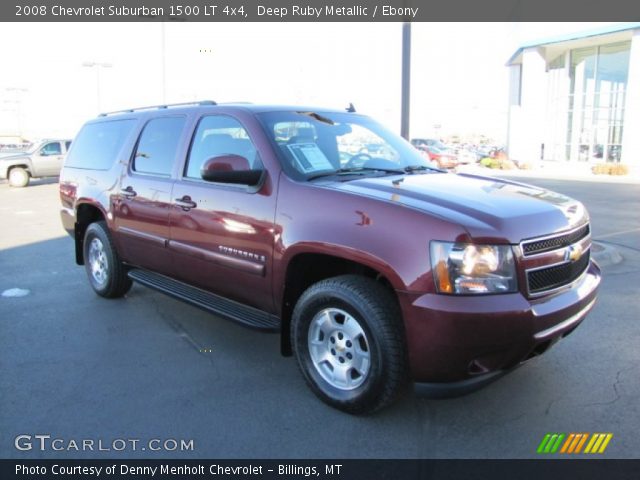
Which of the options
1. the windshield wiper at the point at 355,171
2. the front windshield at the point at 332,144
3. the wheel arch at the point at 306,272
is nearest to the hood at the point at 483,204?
the windshield wiper at the point at 355,171

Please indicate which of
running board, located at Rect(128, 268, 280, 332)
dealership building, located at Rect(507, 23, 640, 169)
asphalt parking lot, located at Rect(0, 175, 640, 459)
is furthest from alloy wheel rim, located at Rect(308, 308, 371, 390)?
dealership building, located at Rect(507, 23, 640, 169)

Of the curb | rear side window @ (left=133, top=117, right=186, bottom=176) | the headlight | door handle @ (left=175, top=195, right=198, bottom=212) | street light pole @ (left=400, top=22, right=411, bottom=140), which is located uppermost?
street light pole @ (left=400, top=22, right=411, bottom=140)

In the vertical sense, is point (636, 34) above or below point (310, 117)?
above

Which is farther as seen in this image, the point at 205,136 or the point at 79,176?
the point at 79,176

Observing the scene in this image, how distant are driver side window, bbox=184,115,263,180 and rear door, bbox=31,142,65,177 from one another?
66.9 feet

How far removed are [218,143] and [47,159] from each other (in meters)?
21.0

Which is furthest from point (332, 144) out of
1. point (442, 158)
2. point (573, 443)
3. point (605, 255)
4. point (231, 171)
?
point (442, 158)

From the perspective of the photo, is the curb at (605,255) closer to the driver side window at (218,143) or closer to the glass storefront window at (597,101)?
the driver side window at (218,143)

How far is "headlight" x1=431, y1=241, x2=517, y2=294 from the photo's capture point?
2.79 meters

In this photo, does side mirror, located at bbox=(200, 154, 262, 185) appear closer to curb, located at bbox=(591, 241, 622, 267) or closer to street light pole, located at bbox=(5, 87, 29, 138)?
curb, located at bbox=(591, 241, 622, 267)

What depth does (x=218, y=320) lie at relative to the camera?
16.8 ft

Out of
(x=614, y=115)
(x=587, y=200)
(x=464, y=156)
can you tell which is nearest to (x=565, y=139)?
(x=614, y=115)

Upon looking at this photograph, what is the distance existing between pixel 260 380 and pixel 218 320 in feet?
4.58

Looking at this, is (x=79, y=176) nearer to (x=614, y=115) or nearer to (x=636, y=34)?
(x=636, y=34)
